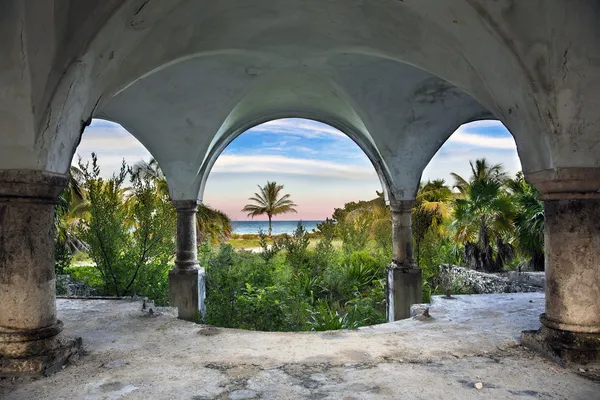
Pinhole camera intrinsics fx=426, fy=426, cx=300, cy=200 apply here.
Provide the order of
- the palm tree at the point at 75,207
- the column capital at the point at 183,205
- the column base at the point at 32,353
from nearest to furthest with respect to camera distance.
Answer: the column base at the point at 32,353, the column capital at the point at 183,205, the palm tree at the point at 75,207

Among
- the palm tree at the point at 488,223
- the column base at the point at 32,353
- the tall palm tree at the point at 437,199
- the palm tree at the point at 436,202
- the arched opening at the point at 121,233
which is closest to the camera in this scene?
the column base at the point at 32,353

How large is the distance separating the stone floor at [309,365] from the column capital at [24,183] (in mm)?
1396

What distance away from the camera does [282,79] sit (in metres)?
6.96

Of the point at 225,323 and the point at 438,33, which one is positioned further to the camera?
the point at 225,323

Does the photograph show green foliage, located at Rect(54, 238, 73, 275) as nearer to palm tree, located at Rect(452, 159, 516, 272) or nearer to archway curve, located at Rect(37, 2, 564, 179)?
archway curve, located at Rect(37, 2, 564, 179)

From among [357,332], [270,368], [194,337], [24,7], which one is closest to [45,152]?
[24,7]

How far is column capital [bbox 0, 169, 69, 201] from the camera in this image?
3316mm

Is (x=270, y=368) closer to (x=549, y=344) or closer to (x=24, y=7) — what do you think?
(x=549, y=344)

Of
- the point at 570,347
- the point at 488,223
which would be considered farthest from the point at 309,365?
the point at 488,223

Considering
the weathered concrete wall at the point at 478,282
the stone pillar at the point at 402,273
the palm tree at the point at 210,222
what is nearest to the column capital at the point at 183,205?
the stone pillar at the point at 402,273

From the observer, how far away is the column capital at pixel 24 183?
332 centimetres

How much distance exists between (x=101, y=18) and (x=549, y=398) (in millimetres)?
4265

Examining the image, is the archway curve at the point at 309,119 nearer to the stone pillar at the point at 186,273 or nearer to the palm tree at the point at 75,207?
the stone pillar at the point at 186,273

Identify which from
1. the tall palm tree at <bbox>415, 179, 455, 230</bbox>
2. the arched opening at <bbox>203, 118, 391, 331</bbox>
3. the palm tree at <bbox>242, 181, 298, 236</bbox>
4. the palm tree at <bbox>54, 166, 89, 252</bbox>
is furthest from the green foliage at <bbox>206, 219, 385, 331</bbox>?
the palm tree at <bbox>242, 181, 298, 236</bbox>
